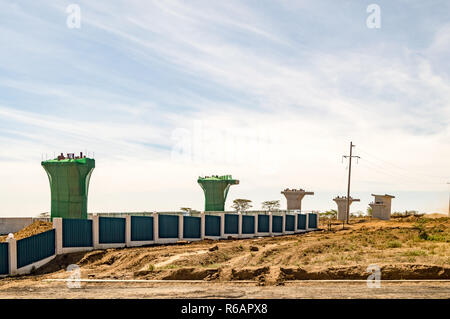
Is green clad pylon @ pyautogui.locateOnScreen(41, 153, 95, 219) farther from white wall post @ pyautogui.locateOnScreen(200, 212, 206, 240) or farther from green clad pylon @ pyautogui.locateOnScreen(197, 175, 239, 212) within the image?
green clad pylon @ pyautogui.locateOnScreen(197, 175, 239, 212)

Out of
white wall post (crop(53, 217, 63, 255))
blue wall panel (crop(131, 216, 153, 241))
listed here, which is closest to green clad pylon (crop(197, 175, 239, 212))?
blue wall panel (crop(131, 216, 153, 241))

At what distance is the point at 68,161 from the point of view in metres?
32.6

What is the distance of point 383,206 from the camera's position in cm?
5750

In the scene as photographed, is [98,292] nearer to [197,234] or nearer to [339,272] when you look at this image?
[339,272]

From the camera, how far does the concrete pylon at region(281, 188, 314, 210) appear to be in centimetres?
5491

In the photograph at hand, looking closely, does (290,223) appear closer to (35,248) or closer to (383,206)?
(383,206)

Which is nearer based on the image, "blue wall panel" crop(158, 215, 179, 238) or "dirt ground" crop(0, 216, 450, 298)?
"dirt ground" crop(0, 216, 450, 298)

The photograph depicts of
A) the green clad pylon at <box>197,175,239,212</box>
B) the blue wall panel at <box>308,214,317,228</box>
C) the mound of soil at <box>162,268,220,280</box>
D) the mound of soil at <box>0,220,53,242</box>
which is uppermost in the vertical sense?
the green clad pylon at <box>197,175,239,212</box>

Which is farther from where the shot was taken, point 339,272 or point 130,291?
point 339,272

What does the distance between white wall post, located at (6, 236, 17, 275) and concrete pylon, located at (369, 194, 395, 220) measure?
48721 mm

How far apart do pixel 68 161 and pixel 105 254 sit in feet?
34.0

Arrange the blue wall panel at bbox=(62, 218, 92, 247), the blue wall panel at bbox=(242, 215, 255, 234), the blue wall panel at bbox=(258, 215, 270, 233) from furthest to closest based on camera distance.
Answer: the blue wall panel at bbox=(258, 215, 270, 233)
the blue wall panel at bbox=(242, 215, 255, 234)
the blue wall panel at bbox=(62, 218, 92, 247)
